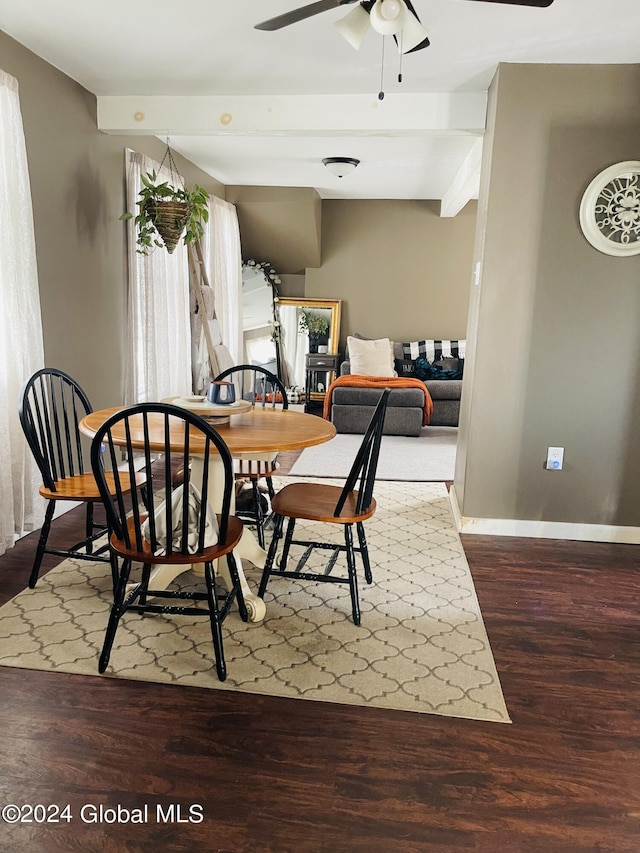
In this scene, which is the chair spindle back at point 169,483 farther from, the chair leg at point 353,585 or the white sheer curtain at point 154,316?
the white sheer curtain at point 154,316

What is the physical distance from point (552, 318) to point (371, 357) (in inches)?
148

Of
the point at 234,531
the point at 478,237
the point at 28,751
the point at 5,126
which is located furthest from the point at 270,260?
the point at 28,751

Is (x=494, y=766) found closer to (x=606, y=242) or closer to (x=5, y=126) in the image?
(x=606, y=242)

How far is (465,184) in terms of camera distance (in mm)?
5258

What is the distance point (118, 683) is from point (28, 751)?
35 centimetres

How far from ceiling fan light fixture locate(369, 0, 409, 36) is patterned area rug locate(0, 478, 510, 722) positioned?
209 cm

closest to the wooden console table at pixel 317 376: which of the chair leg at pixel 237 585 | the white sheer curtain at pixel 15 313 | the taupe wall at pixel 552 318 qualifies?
the taupe wall at pixel 552 318

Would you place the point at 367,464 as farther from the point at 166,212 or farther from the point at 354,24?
the point at 166,212

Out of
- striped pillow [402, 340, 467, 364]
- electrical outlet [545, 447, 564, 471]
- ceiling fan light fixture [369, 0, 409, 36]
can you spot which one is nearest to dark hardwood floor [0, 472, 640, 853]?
electrical outlet [545, 447, 564, 471]

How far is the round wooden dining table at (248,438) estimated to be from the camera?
88.1 inches

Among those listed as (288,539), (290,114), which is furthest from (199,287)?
(288,539)

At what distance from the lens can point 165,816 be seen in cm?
153

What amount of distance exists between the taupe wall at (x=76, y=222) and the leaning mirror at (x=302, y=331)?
3.40 m

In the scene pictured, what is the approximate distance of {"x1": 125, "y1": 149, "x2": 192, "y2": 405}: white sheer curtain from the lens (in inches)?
167
